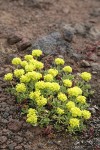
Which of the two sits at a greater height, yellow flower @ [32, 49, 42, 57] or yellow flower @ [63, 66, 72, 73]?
yellow flower @ [32, 49, 42, 57]

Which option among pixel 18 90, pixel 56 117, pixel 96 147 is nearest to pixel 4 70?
pixel 18 90

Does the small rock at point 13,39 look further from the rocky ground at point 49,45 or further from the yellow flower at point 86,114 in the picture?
the yellow flower at point 86,114

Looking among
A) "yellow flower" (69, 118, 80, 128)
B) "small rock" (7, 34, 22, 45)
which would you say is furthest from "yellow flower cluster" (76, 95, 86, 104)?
"small rock" (7, 34, 22, 45)

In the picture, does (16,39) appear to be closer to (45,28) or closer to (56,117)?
(45,28)

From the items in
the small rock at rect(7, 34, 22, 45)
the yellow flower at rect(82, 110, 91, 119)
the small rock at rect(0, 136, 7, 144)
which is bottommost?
the small rock at rect(0, 136, 7, 144)

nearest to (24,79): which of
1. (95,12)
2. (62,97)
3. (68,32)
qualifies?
(62,97)

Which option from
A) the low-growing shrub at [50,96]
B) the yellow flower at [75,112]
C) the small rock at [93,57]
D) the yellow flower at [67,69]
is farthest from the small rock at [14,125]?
the small rock at [93,57]

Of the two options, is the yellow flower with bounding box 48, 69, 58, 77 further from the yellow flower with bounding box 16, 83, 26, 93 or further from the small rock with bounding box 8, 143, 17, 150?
the small rock with bounding box 8, 143, 17, 150
